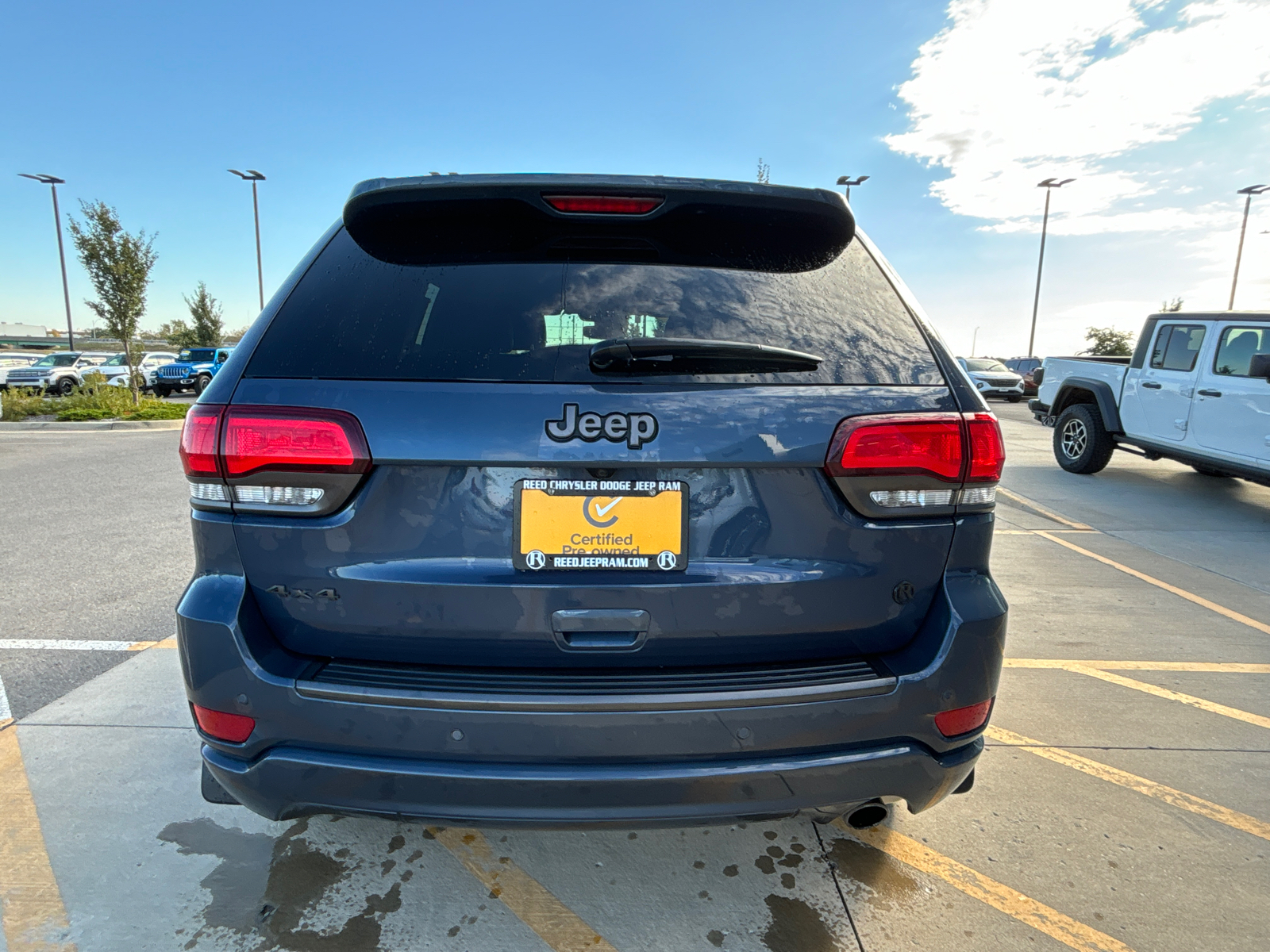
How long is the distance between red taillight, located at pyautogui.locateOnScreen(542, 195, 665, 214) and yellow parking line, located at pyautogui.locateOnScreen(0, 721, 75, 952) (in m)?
2.22

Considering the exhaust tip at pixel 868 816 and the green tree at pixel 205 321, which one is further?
the green tree at pixel 205 321

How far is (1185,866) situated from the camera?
2094 mm

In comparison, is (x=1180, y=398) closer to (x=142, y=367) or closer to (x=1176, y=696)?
(x=1176, y=696)

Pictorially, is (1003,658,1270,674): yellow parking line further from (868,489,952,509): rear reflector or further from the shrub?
the shrub

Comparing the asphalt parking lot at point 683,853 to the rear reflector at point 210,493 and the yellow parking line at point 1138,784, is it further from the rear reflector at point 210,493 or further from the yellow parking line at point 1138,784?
the rear reflector at point 210,493

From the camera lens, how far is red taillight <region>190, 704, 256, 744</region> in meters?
1.46

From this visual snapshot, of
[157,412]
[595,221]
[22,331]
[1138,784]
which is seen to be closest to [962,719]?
[595,221]

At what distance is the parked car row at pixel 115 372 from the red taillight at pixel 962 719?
91.6ft

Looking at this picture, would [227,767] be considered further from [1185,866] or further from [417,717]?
[1185,866]

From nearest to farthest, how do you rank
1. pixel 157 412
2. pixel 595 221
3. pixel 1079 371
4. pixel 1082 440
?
pixel 595 221 → pixel 1082 440 → pixel 1079 371 → pixel 157 412

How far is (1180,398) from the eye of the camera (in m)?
7.83

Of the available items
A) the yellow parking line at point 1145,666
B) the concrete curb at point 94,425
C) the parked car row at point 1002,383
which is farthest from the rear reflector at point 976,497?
→ the parked car row at point 1002,383

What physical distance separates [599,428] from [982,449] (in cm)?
88

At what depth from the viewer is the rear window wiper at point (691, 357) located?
1.46 m
